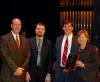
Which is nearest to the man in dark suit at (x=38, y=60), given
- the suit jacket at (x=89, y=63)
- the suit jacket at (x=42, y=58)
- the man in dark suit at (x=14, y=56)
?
the suit jacket at (x=42, y=58)

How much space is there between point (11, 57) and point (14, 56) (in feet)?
0.18

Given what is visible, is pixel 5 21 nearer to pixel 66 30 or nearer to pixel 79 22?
pixel 79 22

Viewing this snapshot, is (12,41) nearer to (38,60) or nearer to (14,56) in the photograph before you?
(14,56)

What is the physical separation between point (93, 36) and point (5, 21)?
330cm

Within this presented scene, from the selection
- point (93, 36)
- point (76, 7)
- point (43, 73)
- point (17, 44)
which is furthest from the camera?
point (76, 7)

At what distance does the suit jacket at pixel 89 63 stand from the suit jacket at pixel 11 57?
1.01 metres

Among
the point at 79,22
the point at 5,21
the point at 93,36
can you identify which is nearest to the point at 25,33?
the point at 5,21

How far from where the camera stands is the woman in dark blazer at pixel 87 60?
305 inches

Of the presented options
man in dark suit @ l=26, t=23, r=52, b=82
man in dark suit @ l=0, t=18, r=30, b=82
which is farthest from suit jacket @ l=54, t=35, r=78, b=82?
man in dark suit @ l=0, t=18, r=30, b=82

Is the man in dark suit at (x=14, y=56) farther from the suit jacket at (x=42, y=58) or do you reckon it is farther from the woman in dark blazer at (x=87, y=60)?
the woman in dark blazer at (x=87, y=60)

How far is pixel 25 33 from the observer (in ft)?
42.4

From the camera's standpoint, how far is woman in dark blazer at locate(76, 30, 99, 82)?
775 centimetres

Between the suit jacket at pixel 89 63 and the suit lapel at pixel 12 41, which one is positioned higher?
the suit lapel at pixel 12 41

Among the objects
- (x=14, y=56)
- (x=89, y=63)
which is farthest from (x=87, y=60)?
(x=14, y=56)
